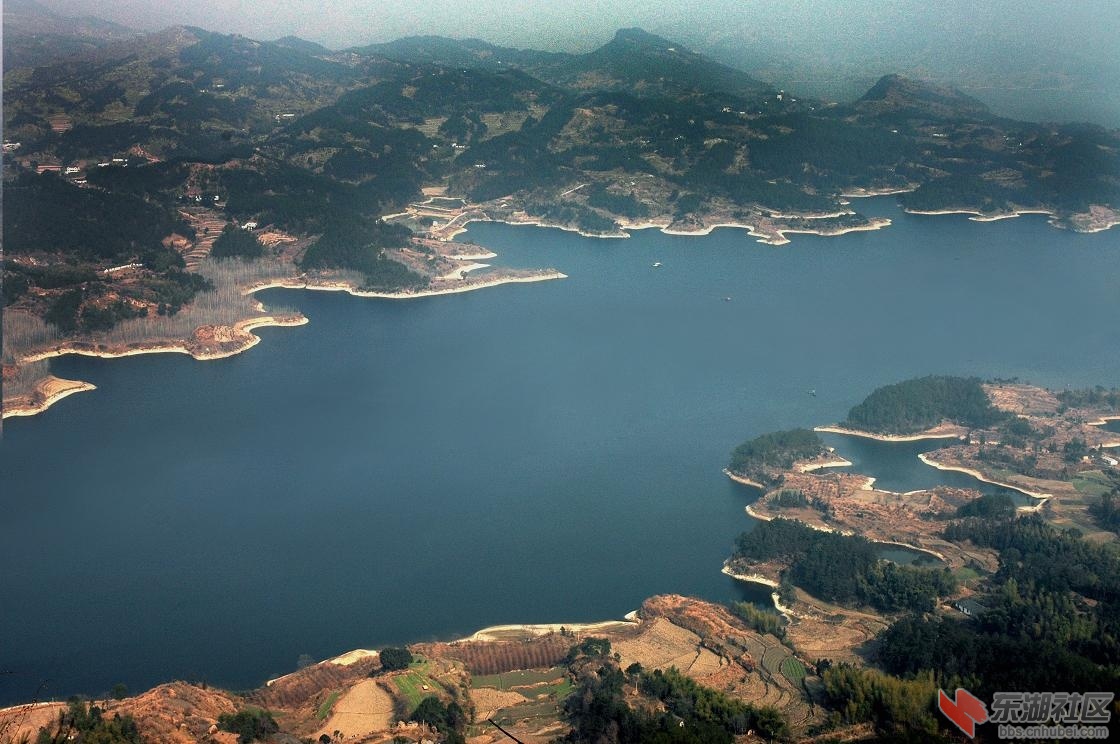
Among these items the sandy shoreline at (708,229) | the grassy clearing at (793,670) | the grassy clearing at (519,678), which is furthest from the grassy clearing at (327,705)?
the sandy shoreline at (708,229)

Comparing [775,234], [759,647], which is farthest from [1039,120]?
[759,647]

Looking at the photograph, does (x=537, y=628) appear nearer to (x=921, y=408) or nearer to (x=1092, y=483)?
(x=921, y=408)

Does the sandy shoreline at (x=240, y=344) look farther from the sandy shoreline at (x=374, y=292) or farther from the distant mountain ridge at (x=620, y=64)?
the distant mountain ridge at (x=620, y=64)

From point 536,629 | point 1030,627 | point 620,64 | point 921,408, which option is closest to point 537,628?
point 536,629

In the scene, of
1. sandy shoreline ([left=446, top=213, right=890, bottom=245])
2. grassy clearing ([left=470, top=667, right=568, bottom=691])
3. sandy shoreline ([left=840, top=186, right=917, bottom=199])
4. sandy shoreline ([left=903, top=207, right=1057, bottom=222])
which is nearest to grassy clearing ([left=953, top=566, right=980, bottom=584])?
grassy clearing ([left=470, top=667, right=568, bottom=691])

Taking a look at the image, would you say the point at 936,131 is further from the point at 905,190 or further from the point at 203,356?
the point at 203,356

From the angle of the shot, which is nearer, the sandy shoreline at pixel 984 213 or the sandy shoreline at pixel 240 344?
the sandy shoreline at pixel 240 344
